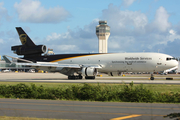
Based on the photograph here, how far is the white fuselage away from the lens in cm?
4609

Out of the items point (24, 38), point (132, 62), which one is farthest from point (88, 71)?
point (24, 38)

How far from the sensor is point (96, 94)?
19.1 m

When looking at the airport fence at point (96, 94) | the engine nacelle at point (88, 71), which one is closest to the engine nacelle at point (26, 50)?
the engine nacelle at point (88, 71)

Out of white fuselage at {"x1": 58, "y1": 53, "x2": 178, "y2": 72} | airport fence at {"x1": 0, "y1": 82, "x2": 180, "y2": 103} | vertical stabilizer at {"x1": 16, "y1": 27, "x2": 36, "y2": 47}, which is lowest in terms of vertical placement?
airport fence at {"x1": 0, "y1": 82, "x2": 180, "y2": 103}

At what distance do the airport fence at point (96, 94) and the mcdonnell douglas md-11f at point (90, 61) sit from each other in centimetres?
2634

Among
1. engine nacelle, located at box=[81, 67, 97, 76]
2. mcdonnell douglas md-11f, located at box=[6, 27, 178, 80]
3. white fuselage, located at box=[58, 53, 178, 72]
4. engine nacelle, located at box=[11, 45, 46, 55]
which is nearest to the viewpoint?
white fuselage, located at box=[58, 53, 178, 72]

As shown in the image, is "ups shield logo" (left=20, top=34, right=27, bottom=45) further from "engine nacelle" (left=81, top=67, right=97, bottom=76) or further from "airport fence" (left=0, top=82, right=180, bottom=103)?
"airport fence" (left=0, top=82, right=180, bottom=103)

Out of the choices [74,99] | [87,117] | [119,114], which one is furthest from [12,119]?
[74,99]

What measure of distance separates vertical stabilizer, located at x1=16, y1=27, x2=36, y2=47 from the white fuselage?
1425 cm

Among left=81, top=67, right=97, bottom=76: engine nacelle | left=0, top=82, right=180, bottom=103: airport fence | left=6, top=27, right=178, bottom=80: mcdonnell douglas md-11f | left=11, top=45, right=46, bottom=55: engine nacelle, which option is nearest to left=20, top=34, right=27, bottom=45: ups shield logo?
left=6, top=27, right=178, bottom=80: mcdonnell douglas md-11f

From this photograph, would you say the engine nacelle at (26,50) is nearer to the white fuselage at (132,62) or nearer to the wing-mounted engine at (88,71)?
the white fuselage at (132,62)

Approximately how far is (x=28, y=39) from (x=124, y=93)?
41.4m

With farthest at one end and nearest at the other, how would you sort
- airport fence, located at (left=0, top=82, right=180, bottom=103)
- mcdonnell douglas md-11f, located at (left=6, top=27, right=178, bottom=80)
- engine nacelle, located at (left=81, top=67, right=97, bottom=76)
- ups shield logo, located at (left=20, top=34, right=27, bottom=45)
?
ups shield logo, located at (left=20, top=34, right=27, bottom=45) → engine nacelle, located at (left=81, top=67, right=97, bottom=76) → mcdonnell douglas md-11f, located at (left=6, top=27, right=178, bottom=80) → airport fence, located at (left=0, top=82, right=180, bottom=103)

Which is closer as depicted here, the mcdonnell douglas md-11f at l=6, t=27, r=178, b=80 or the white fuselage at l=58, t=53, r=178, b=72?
the white fuselage at l=58, t=53, r=178, b=72
